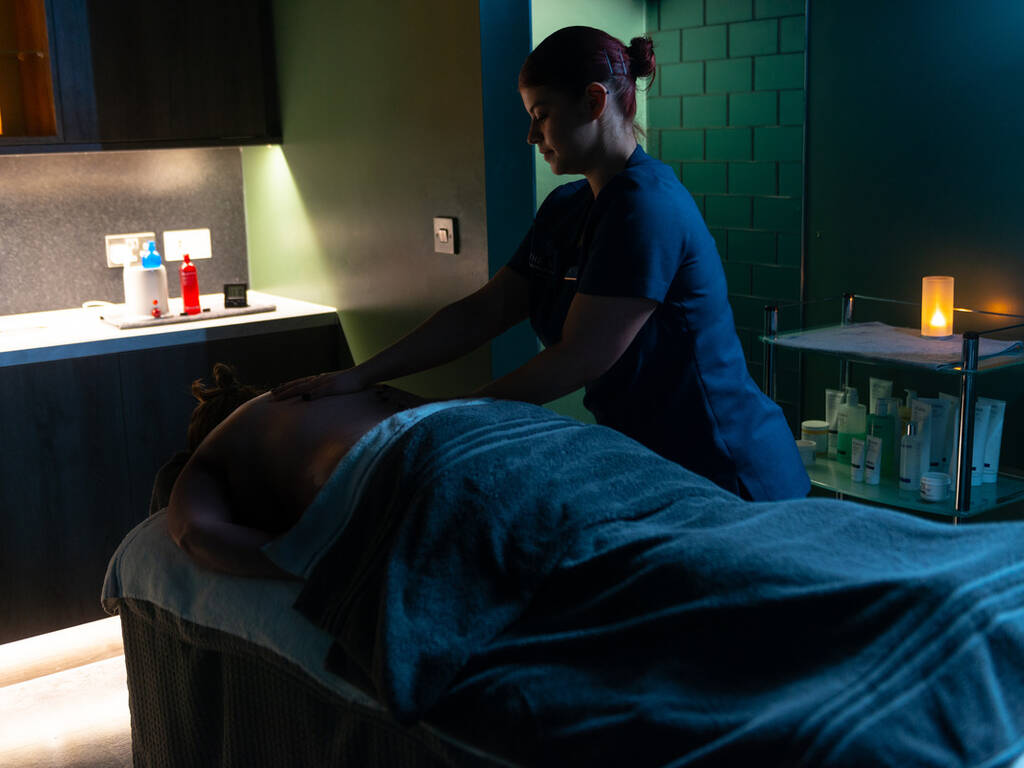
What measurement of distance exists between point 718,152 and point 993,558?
2457 millimetres

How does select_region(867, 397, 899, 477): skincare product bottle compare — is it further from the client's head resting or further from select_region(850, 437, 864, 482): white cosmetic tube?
the client's head resting

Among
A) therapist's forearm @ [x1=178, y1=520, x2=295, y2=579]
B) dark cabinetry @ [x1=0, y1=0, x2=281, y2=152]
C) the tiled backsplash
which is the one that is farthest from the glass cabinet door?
therapist's forearm @ [x1=178, y1=520, x2=295, y2=579]

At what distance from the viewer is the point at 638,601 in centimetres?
122

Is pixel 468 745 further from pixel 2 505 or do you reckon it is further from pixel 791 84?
pixel 791 84

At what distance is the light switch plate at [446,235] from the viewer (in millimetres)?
A: 2793

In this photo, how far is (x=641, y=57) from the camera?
6.10ft

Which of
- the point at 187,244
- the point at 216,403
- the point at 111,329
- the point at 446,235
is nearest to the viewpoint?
the point at 216,403

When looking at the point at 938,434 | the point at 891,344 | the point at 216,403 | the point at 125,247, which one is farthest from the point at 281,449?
the point at 125,247

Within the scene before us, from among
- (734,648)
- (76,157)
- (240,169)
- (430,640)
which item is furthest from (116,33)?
(734,648)

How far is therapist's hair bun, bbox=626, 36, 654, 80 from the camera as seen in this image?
1850 mm

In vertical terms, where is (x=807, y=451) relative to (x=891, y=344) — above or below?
below

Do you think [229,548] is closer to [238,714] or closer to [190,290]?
[238,714]

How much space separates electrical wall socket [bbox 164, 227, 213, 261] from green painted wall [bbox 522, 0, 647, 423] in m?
1.26

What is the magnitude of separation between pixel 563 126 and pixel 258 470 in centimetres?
77
